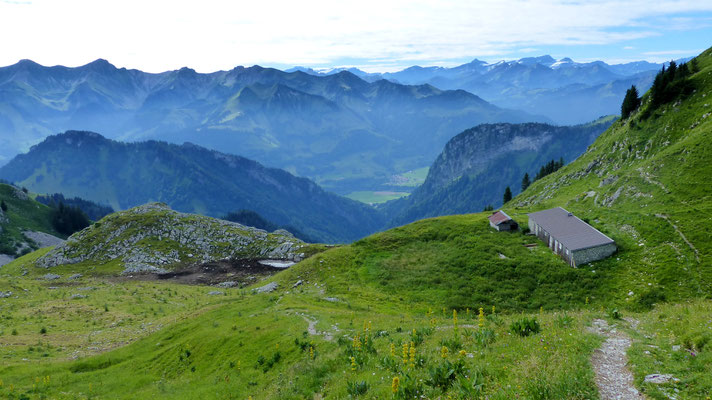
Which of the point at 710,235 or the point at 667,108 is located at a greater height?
the point at 667,108

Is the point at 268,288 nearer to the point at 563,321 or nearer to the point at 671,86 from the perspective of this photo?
the point at 563,321

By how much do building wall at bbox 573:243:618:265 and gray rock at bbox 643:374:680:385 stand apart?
123ft

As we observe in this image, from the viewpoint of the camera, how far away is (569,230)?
5116 centimetres

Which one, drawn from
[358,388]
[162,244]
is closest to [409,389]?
[358,388]

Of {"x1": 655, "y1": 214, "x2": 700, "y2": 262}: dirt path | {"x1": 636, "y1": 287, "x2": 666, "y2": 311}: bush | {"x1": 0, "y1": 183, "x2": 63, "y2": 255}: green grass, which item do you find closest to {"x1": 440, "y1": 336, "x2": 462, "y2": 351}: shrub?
{"x1": 636, "y1": 287, "x2": 666, "y2": 311}: bush

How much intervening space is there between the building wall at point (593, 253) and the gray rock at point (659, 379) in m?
37.4

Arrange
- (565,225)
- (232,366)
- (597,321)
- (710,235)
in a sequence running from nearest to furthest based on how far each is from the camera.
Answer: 1. (597,321)
2. (232,366)
3. (710,235)
4. (565,225)

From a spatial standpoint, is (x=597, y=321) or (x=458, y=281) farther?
(x=458, y=281)

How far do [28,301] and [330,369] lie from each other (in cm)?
6246

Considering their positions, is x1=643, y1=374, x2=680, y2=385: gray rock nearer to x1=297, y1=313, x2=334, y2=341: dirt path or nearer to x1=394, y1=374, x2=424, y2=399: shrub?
x1=394, y1=374, x2=424, y2=399: shrub

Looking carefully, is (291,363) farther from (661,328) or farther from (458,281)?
(458,281)

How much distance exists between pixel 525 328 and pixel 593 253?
118 ft

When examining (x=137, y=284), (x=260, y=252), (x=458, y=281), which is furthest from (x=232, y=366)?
(x=260, y=252)

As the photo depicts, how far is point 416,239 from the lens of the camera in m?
62.3
